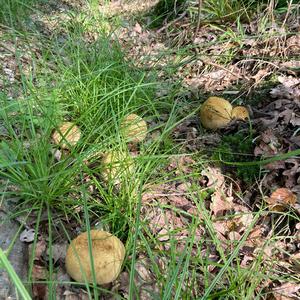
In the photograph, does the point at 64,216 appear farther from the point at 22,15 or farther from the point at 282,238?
the point at 22,15

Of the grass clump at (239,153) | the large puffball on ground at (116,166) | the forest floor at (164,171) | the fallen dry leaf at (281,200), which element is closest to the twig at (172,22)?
the forest floor at (164,171)

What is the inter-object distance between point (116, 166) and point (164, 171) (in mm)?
542

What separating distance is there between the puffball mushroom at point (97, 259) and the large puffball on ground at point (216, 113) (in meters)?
1.67

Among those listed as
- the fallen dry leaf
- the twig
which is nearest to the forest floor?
the fallen dry leaf

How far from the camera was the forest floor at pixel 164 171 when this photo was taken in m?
2.16

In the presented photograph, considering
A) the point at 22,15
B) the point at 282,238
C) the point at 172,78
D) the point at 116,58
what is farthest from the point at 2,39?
the point at 282,238

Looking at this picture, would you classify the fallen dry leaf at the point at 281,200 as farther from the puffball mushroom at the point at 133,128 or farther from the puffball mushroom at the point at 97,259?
the puffball mushroom at the point at 97,259

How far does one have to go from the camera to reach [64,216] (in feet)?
8.16

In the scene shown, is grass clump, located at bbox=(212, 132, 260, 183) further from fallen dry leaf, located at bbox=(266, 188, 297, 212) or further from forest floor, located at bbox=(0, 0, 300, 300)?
fallen dry leaf, located at bbox=(266, 188, 297, 212)

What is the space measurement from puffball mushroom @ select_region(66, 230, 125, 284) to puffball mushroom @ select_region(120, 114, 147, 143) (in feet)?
2.97

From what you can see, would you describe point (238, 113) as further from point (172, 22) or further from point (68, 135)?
point (172, 22)

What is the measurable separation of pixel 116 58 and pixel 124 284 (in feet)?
7.32

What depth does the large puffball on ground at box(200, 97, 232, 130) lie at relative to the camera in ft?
11.1

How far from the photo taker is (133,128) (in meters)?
2.96
